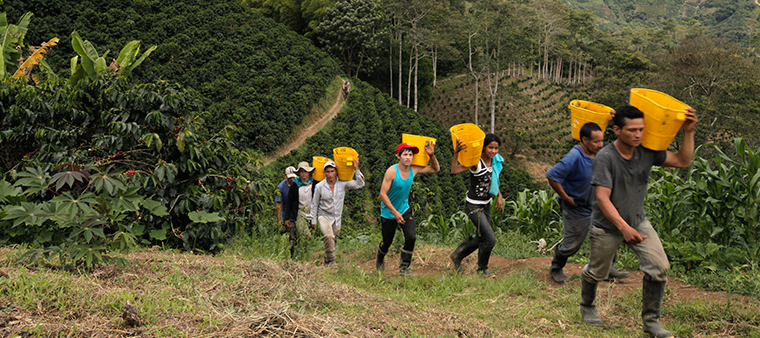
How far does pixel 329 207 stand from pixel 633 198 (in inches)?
136

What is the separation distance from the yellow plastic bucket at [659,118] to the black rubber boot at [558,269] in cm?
181

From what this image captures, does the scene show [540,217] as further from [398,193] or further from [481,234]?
[398,193]

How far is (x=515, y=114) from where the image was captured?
41.3m

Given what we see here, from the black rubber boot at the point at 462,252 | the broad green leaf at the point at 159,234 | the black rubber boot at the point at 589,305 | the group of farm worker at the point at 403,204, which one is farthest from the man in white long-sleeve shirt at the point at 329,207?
the black rubber boot at the point at 589,305

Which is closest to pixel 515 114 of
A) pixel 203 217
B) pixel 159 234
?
pixel 203 217

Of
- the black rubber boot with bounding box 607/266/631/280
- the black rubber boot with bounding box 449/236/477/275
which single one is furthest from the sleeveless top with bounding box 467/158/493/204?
the black rubber boot with bounding box 607/266/631/280

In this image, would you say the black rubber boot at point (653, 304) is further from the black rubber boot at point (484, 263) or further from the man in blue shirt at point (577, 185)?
the black rubber boot at point (484, 263)

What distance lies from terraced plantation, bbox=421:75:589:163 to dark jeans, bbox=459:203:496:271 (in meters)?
32.6

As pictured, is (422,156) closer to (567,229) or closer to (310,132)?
(567,229)

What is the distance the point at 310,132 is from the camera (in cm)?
2212

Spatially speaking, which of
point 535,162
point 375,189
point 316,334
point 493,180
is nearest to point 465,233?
point 493,180

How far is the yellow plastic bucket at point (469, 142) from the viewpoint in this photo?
4.73 meters

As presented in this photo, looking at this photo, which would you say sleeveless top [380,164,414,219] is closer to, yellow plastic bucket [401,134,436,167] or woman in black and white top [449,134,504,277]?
yellow plastic bucket [401,134,436,167]

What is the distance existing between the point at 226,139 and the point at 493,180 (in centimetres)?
323
